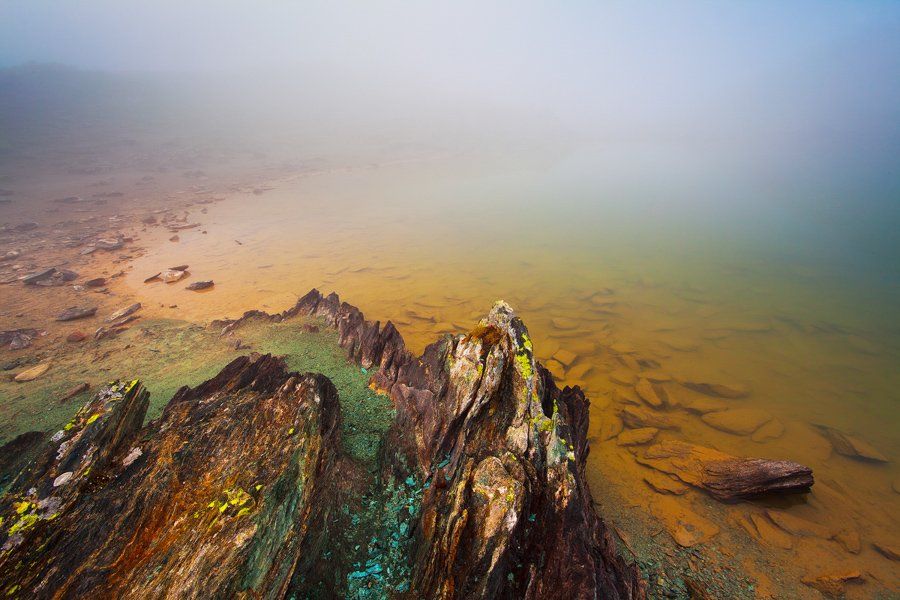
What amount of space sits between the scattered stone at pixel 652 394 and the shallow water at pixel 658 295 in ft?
1.62

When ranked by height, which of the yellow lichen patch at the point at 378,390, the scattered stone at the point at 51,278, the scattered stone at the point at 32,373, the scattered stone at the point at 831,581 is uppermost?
the yellow lichen patch at the point at 378,390

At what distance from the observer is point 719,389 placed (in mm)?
12125

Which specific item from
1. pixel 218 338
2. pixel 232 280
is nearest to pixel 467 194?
pixel 232 280

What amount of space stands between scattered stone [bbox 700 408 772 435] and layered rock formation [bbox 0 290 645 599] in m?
7.46

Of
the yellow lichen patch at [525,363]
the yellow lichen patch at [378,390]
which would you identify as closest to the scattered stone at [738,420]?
the yellow lichen patch at [525,363]

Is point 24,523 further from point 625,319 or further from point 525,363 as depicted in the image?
point 625,319

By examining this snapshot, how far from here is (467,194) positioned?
45.8 m

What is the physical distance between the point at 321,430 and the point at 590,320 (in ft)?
44.2

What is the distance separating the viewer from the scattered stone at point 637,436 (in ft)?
32.4

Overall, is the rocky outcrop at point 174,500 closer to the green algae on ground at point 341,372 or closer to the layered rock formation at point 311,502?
the layered rock formation at point 311,502

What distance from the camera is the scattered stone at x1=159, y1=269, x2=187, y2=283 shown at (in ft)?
62.8

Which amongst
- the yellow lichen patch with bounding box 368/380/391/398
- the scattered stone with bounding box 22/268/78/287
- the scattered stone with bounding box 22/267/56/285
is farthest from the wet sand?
the yellow lichen patch with bounding box 368/380/391/398

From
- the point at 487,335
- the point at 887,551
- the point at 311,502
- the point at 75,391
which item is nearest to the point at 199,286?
the point at 75,391

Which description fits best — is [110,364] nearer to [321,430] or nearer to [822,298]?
[321,430]
